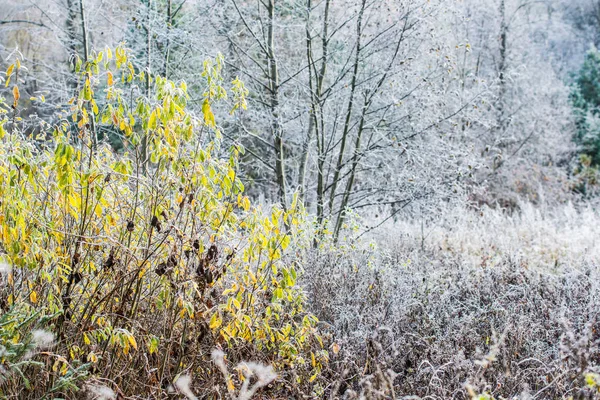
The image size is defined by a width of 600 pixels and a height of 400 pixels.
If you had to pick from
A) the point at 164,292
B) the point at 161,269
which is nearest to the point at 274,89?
the point at 164,292

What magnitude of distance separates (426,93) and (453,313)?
2864 mm

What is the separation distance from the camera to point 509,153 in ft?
48.2

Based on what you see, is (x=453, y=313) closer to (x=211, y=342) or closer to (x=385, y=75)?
(x=211, y=342)

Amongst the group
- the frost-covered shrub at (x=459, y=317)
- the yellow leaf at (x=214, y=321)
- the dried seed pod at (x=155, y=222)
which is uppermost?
the dried seed pod at (x=155, y=222)

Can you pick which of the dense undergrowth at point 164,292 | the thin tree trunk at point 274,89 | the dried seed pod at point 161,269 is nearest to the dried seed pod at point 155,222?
the dense undergrowth at point 164,292

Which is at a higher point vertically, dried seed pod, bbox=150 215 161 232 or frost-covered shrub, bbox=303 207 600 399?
dried seed pod, bbox=150 215 161 232

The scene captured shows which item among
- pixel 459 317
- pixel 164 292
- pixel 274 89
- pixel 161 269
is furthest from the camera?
pixel 274 89

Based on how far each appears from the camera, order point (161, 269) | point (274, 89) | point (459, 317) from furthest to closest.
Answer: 1. point (274, 89)
2. point (459, 317)
3. point (161, 269)

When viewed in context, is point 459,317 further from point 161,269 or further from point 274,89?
point 274,89

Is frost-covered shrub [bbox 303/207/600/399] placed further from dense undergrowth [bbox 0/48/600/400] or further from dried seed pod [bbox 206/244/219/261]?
dried seed pod [bbox 206/244/219/261]

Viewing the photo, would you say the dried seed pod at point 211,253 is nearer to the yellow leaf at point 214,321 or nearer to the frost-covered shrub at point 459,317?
the yellow leaf at point 214,321

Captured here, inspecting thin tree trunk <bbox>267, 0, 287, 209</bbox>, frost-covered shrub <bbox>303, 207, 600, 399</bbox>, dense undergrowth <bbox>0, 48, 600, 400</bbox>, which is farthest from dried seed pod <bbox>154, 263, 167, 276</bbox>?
thin tree trunk <bbox>267, 0, 287, 209</bbox>

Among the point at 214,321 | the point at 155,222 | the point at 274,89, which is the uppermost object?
the point at 274,89

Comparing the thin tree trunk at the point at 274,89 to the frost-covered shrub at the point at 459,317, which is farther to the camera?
the thin tree trunk at the point at 274,89
